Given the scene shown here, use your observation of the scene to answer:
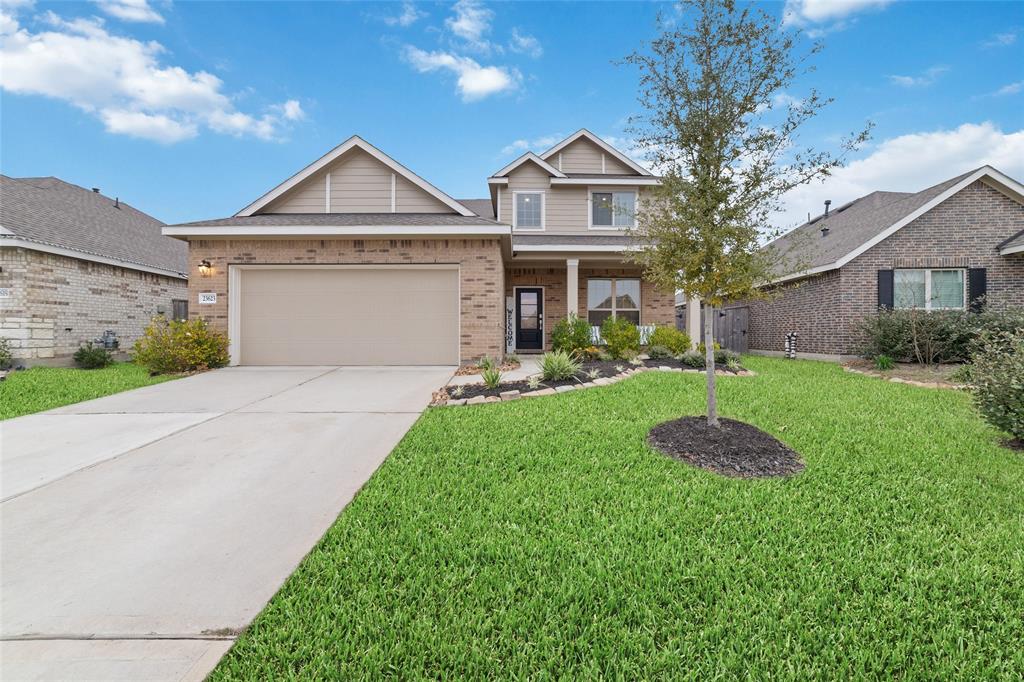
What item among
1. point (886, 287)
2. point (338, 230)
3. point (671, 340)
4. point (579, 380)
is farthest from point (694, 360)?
point (338, 230)

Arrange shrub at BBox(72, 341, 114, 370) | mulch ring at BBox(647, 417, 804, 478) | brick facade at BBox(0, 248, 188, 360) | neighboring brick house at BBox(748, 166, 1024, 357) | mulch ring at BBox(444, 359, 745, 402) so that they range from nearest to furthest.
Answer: mulch ring at BBox(647, 417, 804, 478)
mulch ring at BBox(444, 359, 745, 402)
brick facade at BBox(0, 248, 188, 360)
shrub at BBox(72, 341, 114, 370)
neighboring brick house at BBox(748, 166, 1024, 357)

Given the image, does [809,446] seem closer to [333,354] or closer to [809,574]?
[809,574]

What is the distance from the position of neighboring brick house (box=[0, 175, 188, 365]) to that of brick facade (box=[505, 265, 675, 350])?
11007mm

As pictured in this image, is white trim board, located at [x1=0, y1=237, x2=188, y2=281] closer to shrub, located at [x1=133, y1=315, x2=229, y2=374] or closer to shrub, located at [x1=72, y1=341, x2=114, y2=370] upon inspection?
shrub, located at [x1=72, y1=341, x2=114, y2=370]

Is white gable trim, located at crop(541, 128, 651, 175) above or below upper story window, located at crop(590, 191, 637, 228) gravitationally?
above

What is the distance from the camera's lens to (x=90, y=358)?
9680 mm

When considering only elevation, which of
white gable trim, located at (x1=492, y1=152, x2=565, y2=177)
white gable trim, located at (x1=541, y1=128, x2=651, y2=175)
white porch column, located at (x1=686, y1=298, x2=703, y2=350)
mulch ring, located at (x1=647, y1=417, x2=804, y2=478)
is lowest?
mulch ring, located at (x1=647, y1=417, x2=804, y2=478)

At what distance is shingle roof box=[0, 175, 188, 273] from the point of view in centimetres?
996

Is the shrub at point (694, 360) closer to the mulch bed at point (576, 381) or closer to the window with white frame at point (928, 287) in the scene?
the mulch bed at point (576, 381)

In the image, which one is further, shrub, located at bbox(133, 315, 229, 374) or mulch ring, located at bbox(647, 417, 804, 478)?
shrub, located at bbox(133, 315, 229, 374)

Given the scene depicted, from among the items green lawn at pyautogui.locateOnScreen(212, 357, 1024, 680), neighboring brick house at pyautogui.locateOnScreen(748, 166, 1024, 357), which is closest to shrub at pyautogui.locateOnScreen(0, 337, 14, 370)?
green lawn at pyautogui.locateOnScreen(212, 357, 1024, 680)

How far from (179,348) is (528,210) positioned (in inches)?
387

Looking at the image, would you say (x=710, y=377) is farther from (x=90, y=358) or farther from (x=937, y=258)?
(x=90, y=358)

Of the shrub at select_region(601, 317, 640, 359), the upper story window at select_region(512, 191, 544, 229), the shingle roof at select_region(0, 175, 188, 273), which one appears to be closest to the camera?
the shingle roof at select_region(0, 175, 188, 273)
